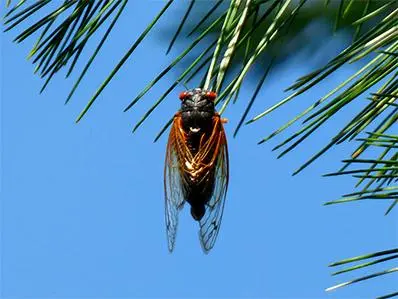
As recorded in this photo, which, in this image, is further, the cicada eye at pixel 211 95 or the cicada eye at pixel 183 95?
the cicada eye at pixel 183 95

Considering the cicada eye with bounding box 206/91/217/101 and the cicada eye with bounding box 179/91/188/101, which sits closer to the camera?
the cicada eye with bounding box 206/91/217/101

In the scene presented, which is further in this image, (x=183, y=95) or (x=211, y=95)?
(x=183, y=95)

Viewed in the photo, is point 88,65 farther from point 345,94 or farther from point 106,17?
point 345,94

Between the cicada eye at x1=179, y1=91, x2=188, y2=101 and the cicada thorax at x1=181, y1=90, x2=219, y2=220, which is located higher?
the cicada eye at x1=179, y1=91, x2=188, y2=101
